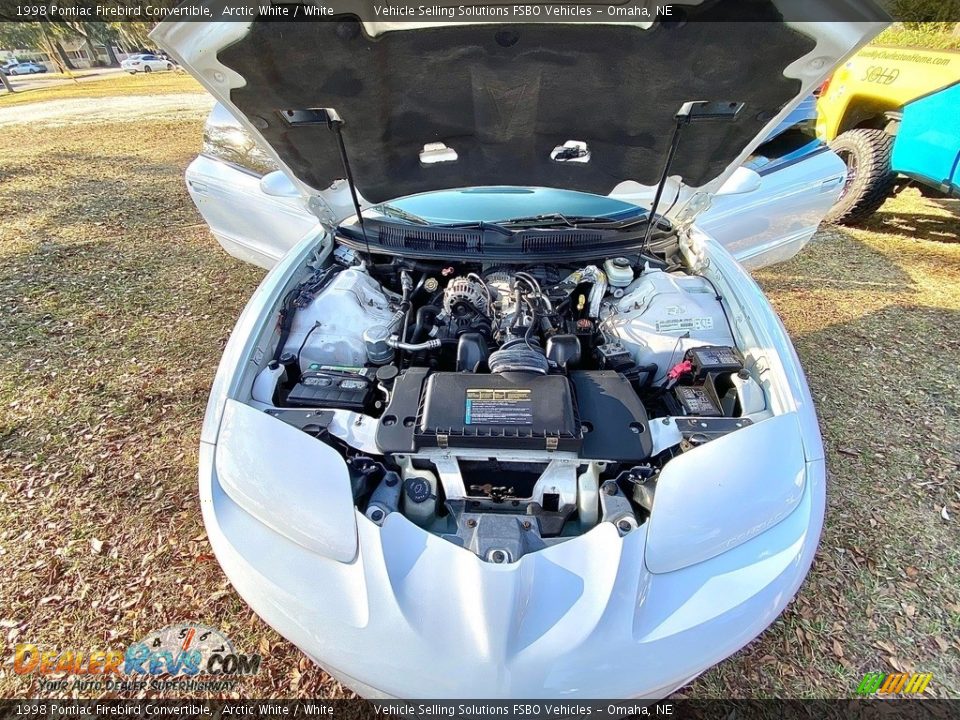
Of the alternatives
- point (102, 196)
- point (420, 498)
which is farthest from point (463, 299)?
point (102, 196)

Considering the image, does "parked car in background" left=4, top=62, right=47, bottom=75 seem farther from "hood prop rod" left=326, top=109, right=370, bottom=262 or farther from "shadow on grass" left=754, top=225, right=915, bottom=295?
"shadow on grass" left=754, top=225, right=915, bottom=295

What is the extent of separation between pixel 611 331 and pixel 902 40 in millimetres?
8174

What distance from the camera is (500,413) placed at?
55.8 inches

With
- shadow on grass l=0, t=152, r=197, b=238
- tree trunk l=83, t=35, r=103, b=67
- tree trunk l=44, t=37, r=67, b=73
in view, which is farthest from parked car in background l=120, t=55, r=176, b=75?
shadow on grass l=0, t=152, r=197, b=238

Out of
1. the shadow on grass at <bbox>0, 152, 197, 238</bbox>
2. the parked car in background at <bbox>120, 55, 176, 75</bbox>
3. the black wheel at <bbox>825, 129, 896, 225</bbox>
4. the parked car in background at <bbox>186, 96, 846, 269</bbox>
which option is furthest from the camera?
the parked car in background at <bbox>120, 55, 176, 75</bbox>

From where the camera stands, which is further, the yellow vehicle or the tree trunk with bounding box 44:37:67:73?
the tree trunk with bounding box 44:37:67:73

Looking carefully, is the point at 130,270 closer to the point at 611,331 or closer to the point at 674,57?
the point at 611,331

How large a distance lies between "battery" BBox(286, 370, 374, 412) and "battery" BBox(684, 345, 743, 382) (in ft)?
3.92

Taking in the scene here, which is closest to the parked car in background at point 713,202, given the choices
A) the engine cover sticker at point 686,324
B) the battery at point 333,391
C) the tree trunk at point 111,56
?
the engine cover sticker at point 686,324

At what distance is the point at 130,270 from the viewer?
416cm

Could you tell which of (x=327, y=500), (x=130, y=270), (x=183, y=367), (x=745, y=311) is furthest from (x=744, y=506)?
(x=130, y=270)

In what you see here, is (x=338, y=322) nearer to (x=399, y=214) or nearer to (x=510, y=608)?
(x=399, y=214)

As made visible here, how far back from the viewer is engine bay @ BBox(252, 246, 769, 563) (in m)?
1.38

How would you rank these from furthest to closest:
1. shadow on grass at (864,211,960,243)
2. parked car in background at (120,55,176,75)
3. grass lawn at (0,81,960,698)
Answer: parked car in background at (120,55,176,75) → shadow on grass at (864,211,960,243) → grass lawn at (0,81,960,698)
